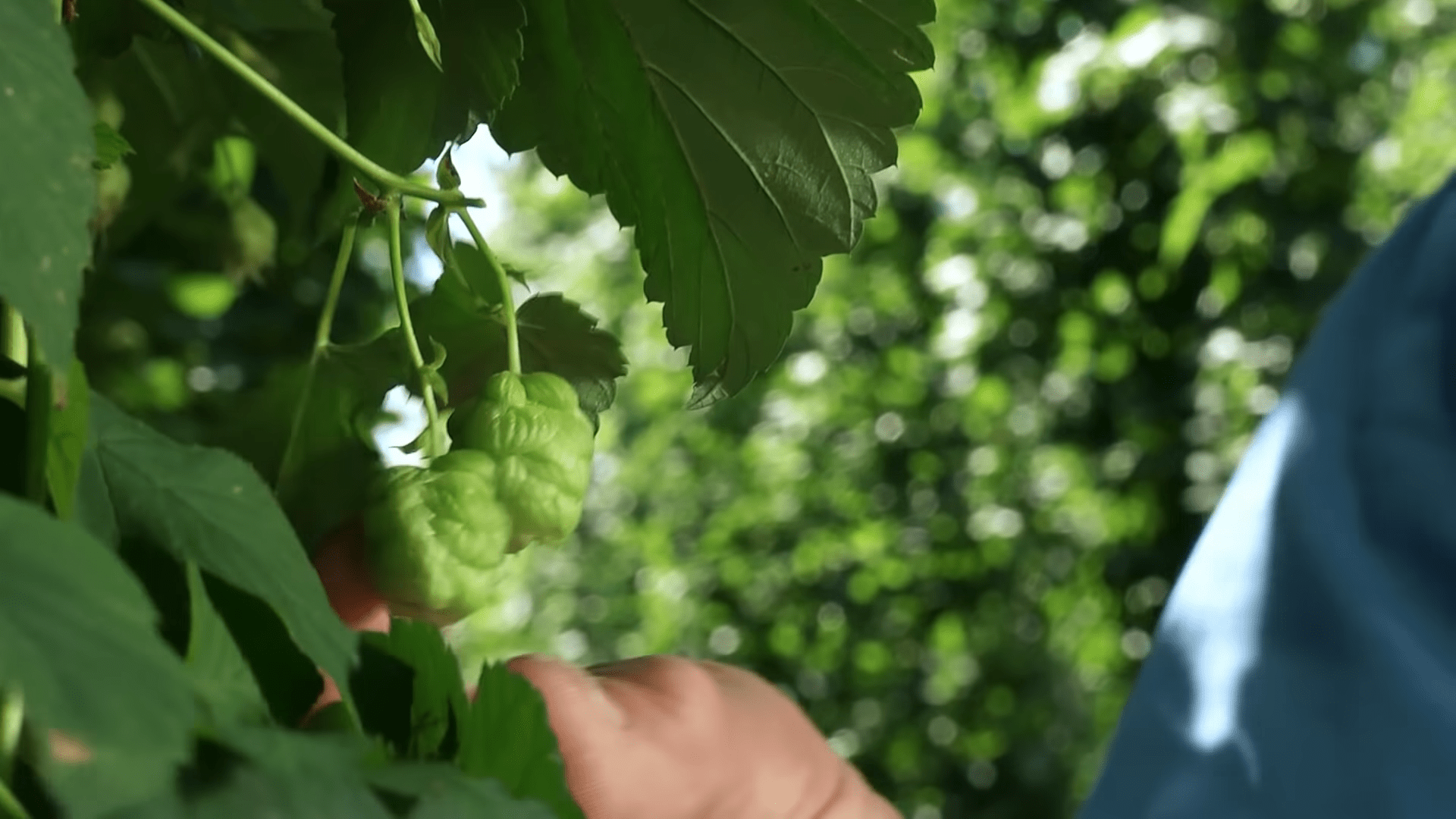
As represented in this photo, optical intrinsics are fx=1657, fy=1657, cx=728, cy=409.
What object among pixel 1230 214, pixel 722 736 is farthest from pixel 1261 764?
pixel 1230 214

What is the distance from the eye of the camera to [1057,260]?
2.20 meters

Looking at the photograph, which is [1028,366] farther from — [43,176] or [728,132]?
[43,176]

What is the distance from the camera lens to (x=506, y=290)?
351 millimetres

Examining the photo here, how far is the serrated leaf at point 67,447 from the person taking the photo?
0.70 feet

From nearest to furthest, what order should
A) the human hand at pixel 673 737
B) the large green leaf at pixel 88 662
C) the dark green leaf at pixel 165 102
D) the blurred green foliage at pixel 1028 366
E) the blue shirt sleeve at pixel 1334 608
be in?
the large green leaf at pixel 88 662
the human hand at pixel 673 737
the dark green leaf at pixel 165 102
the blue shirt sleeve at pixel 1334 608
the blurred green foliage at pixel 1028 366

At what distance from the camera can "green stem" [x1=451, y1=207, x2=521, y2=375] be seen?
1.13ft

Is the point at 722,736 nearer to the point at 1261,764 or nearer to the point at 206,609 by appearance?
the point at 206,609

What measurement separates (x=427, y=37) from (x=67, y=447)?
0.13 meters

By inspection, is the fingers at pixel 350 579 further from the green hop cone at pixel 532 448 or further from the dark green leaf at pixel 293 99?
the dark green leaf at pixel 293 99

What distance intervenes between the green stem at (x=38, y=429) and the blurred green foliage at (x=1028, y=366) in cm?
138

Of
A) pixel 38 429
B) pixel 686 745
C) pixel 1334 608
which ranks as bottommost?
pixel 1334 608

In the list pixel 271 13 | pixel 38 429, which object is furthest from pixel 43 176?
pixel 271 13

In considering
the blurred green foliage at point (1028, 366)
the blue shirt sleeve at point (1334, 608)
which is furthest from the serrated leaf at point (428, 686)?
the blurred green foliage at point (1028, 366)

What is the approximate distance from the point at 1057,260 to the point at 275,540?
2.04m
